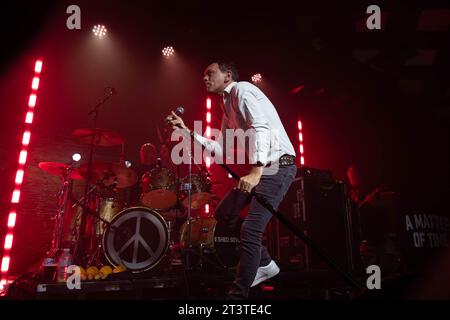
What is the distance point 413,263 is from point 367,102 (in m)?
4.32

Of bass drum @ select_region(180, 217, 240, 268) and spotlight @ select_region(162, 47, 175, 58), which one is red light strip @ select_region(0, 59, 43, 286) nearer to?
spotlight @ select_region(162, 47, 175, 58)

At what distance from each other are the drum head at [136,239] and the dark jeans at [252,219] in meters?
2.12

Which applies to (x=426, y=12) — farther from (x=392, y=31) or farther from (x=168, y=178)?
(x=168, y=178)

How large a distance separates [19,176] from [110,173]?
6.00 feet

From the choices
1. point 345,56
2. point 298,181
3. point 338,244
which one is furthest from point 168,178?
point 345,56

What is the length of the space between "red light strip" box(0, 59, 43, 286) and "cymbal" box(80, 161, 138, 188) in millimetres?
1442

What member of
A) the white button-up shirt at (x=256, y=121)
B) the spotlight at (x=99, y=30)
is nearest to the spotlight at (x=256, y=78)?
the spotlight at (x=99, y=30)

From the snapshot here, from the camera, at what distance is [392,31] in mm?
6297

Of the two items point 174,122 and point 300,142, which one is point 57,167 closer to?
point 174,122

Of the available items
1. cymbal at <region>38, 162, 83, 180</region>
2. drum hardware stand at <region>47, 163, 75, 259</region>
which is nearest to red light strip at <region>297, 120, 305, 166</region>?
cymbal at <region>38, 162, 83, 180</region>

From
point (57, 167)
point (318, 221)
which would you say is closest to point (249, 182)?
point (318, 221)

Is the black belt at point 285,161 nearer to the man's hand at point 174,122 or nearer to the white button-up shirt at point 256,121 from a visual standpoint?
the white button-up shirt at point 256,121

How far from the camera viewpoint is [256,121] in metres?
2.68

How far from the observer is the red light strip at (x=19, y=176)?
16.9 feet
